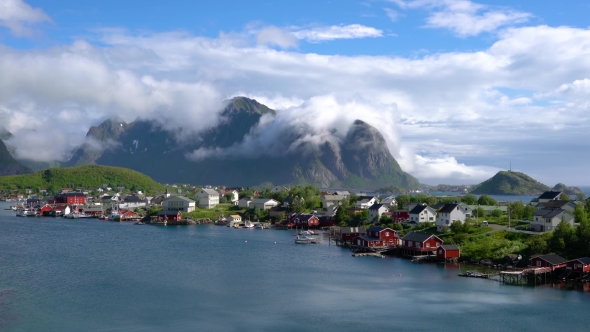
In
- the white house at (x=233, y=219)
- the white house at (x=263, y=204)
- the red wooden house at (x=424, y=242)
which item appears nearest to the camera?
the red wooden house at (x=424, y=242)

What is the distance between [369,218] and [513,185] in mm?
114052

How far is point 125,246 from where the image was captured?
1933 inches

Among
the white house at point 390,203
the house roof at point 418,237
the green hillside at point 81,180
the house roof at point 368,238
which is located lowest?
the house roof at point 368,238

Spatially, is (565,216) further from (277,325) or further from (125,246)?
(125,246)

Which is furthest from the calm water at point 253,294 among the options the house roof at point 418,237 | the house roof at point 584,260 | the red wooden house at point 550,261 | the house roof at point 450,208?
the house roof at point 450,208

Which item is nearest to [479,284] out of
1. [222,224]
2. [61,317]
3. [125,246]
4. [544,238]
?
[544,238]

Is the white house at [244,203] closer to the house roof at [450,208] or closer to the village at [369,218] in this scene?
the village at [369,218]

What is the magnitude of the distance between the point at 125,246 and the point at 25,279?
15.9 m

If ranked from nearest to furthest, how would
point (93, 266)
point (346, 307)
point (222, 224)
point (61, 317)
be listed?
1. point (61, 317)
2. point (346, 307)
3. point (93, 266)
4. point (222, 224)

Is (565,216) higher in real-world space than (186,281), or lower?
higher

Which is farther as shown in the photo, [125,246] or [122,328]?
[125,246]

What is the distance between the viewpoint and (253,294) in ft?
98.2

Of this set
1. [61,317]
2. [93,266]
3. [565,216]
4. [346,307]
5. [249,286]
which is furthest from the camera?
[565,216]

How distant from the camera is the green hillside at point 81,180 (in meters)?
136
